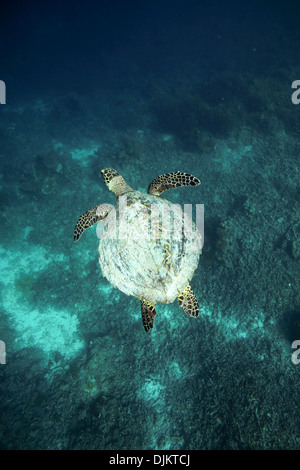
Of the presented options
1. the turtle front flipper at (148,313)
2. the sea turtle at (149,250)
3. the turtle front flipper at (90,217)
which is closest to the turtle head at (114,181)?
the turtle front flipper at (90,217)

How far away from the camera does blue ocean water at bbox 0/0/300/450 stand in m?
4.95

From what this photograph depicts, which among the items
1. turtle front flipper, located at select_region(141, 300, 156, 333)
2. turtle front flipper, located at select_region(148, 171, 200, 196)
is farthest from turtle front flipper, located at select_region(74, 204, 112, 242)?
turtle front flipper, located at select_region(141, 300, 156, 333)

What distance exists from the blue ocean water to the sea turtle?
3.21m

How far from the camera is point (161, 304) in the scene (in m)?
6.99

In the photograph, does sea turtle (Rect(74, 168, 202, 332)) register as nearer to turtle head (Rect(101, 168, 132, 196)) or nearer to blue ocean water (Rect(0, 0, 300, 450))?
turtle head (Rect(101, 168, 132, 196))

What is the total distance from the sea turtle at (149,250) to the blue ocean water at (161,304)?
126 inches

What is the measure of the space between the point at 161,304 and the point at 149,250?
14.7ft

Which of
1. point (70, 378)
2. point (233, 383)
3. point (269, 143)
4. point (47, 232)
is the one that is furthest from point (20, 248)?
point (269, 143)

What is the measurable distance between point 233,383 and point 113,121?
1685cm

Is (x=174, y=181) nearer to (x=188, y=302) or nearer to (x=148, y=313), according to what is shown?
(x=188, y=302)

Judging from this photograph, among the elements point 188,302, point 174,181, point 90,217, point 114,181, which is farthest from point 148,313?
point 114,181

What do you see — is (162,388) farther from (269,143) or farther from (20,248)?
(269,143)

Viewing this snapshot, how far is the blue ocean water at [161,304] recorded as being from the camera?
16.3 feet

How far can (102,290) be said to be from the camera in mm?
7516
